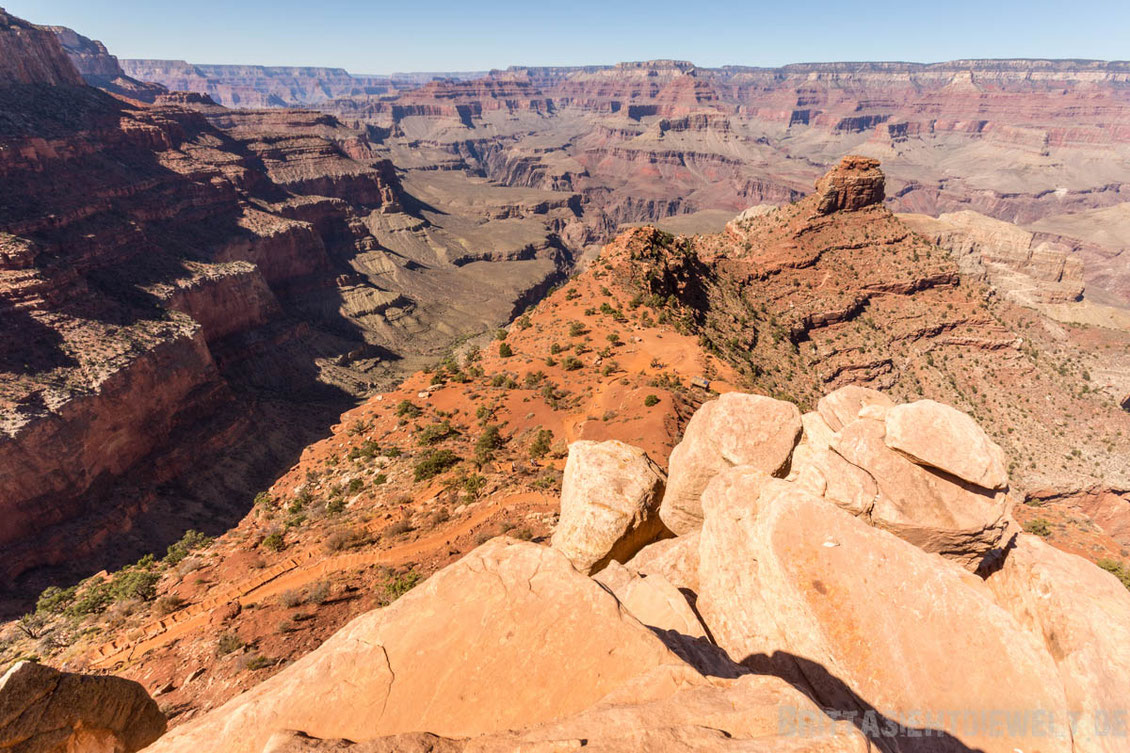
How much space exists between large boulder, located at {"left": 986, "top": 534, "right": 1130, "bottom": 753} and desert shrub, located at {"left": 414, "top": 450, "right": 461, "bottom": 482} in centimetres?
2524

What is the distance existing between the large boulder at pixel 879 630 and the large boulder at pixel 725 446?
4.02 metres

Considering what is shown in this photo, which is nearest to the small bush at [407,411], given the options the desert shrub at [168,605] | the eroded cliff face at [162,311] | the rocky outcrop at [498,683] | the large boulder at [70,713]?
the desert shrub at [168,605]

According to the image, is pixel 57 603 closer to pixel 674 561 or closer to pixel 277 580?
pixel 277 580

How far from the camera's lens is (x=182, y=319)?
226 ft

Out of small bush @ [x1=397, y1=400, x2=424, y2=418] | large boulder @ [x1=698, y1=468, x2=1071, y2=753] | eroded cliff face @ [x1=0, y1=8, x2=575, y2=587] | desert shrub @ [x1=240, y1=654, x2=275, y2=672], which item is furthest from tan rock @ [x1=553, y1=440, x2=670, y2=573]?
eroded cliff face @ [x1=0, y1=8, x2=575, y2=587]

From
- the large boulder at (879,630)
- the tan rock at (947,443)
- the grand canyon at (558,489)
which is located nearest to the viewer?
the grand canyon at (558,489)

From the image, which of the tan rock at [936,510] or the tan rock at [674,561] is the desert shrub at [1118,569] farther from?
the tan rock at [674,561]

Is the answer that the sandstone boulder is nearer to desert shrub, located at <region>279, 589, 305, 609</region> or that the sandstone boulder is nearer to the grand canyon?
the grand canyon

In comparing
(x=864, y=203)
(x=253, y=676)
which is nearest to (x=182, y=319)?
(x=253, y=676)

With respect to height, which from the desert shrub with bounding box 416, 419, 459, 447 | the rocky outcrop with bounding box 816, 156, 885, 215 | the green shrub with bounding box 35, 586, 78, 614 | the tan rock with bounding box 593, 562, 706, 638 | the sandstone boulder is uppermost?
the rocky outcrop with bounding box 816, 156, 885, 215

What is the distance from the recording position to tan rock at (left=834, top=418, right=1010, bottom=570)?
12.9 metres

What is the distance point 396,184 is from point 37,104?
363ft

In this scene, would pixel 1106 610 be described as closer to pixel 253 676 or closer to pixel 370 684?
pixel 370 684

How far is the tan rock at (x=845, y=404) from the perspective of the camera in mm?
17391
